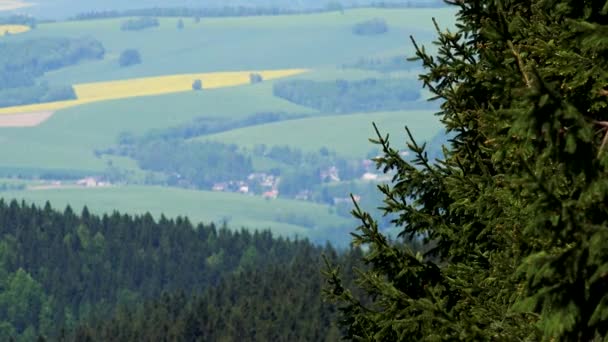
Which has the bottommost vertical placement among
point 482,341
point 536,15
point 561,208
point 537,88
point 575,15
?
point 482,341

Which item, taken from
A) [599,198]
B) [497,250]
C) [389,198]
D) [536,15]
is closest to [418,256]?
[389,198]

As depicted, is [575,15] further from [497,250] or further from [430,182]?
[430,182]

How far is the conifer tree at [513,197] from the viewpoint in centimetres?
1330

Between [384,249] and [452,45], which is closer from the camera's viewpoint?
[384,249]

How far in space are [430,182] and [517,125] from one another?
13939 millimetres

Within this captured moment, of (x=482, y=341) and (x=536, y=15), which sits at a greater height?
(x=536, y=15)

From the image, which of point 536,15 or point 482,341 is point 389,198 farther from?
point 482,341

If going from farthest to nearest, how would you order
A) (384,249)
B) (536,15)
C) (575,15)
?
(384,249)
(536,15)
(575,15)

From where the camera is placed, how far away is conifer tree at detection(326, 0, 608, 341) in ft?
43.6

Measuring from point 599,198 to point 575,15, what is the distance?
2.71m

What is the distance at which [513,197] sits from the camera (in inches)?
660

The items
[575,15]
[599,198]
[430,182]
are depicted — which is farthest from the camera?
[430,182]

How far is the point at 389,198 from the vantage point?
26.7 meters

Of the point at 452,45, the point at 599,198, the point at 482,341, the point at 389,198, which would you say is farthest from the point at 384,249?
the point at 599,198
